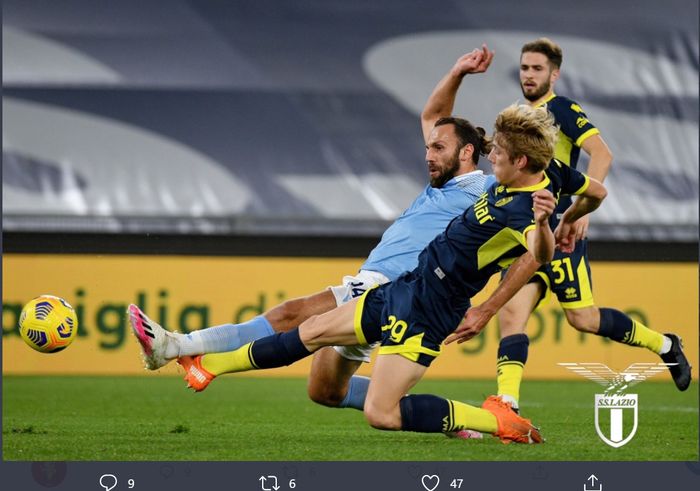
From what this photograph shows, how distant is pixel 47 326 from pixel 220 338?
32.2 inches

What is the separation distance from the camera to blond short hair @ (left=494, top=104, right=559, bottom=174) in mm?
4359

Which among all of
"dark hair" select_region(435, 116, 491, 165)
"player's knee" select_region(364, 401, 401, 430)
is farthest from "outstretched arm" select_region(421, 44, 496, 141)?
"player's knee" select_region(364, 401, 401, 430)

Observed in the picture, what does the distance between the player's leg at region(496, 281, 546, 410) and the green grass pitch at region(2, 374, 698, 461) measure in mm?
313

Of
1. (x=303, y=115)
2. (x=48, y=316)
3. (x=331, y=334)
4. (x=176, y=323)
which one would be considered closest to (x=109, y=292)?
(x=176, y=323)

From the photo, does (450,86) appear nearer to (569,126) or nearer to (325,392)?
(569,126)

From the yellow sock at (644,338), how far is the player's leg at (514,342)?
0.60 m

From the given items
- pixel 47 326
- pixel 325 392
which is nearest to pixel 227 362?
pixel 325 392

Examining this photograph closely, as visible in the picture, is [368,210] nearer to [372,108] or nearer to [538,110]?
Result: [372,108]

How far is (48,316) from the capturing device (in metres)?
5.27

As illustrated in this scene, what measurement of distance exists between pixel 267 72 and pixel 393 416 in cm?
720

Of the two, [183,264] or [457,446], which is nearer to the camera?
[457,446]

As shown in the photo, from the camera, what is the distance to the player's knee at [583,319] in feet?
19.7

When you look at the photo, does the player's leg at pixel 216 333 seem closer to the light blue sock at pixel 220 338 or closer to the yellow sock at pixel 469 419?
the light blue sock at pixel 220 338
